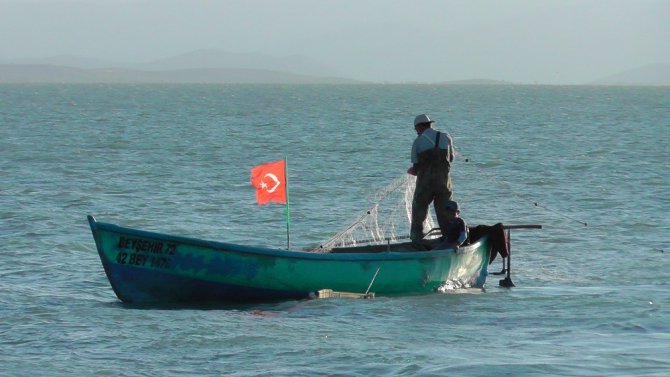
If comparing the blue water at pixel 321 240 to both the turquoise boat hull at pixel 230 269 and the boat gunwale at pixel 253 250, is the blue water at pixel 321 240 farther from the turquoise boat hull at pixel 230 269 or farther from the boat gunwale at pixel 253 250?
the boat gunwale at pixel 253 250

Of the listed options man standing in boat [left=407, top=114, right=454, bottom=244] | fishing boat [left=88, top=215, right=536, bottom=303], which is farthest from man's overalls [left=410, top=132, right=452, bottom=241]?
fishing boat [left=88, top=215, right=536, bottom=303]

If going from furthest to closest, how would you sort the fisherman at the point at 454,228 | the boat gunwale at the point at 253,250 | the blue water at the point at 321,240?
the fisherman at the point at 454,228
the boat gunwale at the point at 253,250
the blue water at the point at 321,240

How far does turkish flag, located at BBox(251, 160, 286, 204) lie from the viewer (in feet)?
53.7

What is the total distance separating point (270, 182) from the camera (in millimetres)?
16453

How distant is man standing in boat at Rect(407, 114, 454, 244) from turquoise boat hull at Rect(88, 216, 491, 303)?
2.31ft

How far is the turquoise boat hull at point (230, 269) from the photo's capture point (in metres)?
15.1

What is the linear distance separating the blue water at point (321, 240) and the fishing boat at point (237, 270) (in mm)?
219

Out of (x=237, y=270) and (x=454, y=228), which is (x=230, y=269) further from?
(x=454, y=228)

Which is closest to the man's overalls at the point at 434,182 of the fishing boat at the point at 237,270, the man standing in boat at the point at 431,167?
the man standing in boat at the point at 431,167

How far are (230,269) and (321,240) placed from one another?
748 centimetres

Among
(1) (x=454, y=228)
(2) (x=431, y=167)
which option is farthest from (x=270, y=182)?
(1) (x=454, y=228)

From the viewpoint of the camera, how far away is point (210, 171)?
3675cm

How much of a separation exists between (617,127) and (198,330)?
175 ft

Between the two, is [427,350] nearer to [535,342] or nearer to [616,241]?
[535,342]
